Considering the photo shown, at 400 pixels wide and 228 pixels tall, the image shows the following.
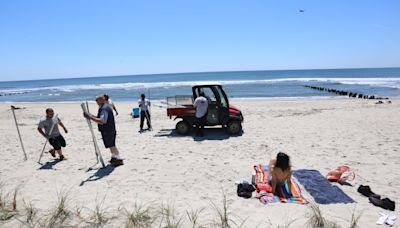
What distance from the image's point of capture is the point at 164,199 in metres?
5.05

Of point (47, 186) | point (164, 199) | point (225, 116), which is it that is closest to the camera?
point (164, 199)

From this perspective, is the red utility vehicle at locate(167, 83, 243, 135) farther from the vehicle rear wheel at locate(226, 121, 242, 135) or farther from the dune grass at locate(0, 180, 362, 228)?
the dune grass at locate(0, 180, 362, 228)

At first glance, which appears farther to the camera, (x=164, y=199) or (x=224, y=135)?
(x=224, y=135)

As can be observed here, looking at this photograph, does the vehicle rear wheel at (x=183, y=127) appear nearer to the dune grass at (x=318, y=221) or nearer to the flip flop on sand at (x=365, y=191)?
the flip flop on sand at (x=365, y=191)

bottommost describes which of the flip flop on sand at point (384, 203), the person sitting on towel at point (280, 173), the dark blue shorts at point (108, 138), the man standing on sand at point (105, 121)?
the flip flop on sand at point (384, 203)

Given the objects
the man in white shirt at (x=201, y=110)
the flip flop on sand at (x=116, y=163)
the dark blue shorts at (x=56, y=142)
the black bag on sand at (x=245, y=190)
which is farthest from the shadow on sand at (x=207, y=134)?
the black bag on sand at (x=245, y=190)

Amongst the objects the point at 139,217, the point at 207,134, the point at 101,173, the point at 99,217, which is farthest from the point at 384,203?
the point at 207,134

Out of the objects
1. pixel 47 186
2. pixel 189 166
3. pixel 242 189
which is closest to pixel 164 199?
pixel 242 189

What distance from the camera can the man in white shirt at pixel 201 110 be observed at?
956cm

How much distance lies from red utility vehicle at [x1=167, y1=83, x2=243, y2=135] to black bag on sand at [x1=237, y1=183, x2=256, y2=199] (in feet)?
15.6

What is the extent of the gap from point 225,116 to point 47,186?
5.76 meters

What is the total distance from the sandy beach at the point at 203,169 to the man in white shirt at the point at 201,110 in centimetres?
45

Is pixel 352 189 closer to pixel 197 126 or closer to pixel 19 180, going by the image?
pixel 197 126

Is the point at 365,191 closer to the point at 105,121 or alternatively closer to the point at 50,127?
the point at 105,121
